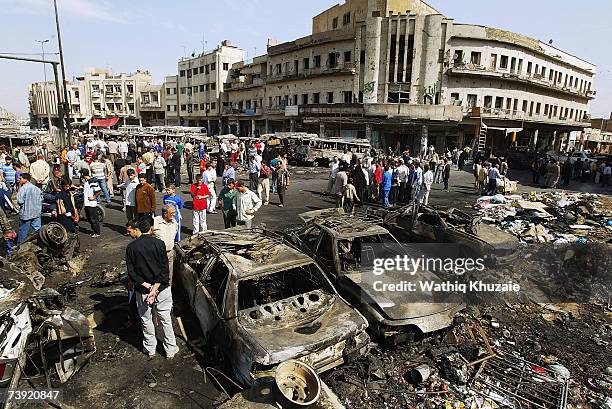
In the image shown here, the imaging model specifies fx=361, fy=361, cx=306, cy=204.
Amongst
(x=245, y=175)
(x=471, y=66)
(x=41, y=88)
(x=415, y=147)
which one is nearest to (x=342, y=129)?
(x=415, y=147)

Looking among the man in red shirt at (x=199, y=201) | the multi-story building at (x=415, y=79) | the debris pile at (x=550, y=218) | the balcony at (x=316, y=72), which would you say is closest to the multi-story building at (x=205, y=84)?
the balcony at (x=316, y=72)

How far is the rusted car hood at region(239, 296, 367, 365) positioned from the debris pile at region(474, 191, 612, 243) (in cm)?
835

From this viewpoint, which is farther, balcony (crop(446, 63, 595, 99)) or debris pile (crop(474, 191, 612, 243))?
balcony (crop(446, 63, 595, 99))

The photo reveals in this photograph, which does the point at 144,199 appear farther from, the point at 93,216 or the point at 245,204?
the point at 245,204

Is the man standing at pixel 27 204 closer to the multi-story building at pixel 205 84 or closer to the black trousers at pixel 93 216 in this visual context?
the black trousers at pixel 93 216

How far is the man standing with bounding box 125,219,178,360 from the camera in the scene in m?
4.72

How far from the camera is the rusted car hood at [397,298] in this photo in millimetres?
5215

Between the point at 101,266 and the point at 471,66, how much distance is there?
38282 millimetres

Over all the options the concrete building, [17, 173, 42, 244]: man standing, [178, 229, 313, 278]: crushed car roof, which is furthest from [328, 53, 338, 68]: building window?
the concrete building

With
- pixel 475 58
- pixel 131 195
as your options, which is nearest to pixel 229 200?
pixel 131 195

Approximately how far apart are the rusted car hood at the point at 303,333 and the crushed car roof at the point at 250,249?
797 millimetres

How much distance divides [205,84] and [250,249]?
59.0m

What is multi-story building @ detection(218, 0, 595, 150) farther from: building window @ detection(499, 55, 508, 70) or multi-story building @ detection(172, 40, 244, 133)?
multi-story building @ detection(172, 40, 244, 133)

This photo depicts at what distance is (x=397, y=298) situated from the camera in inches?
217
